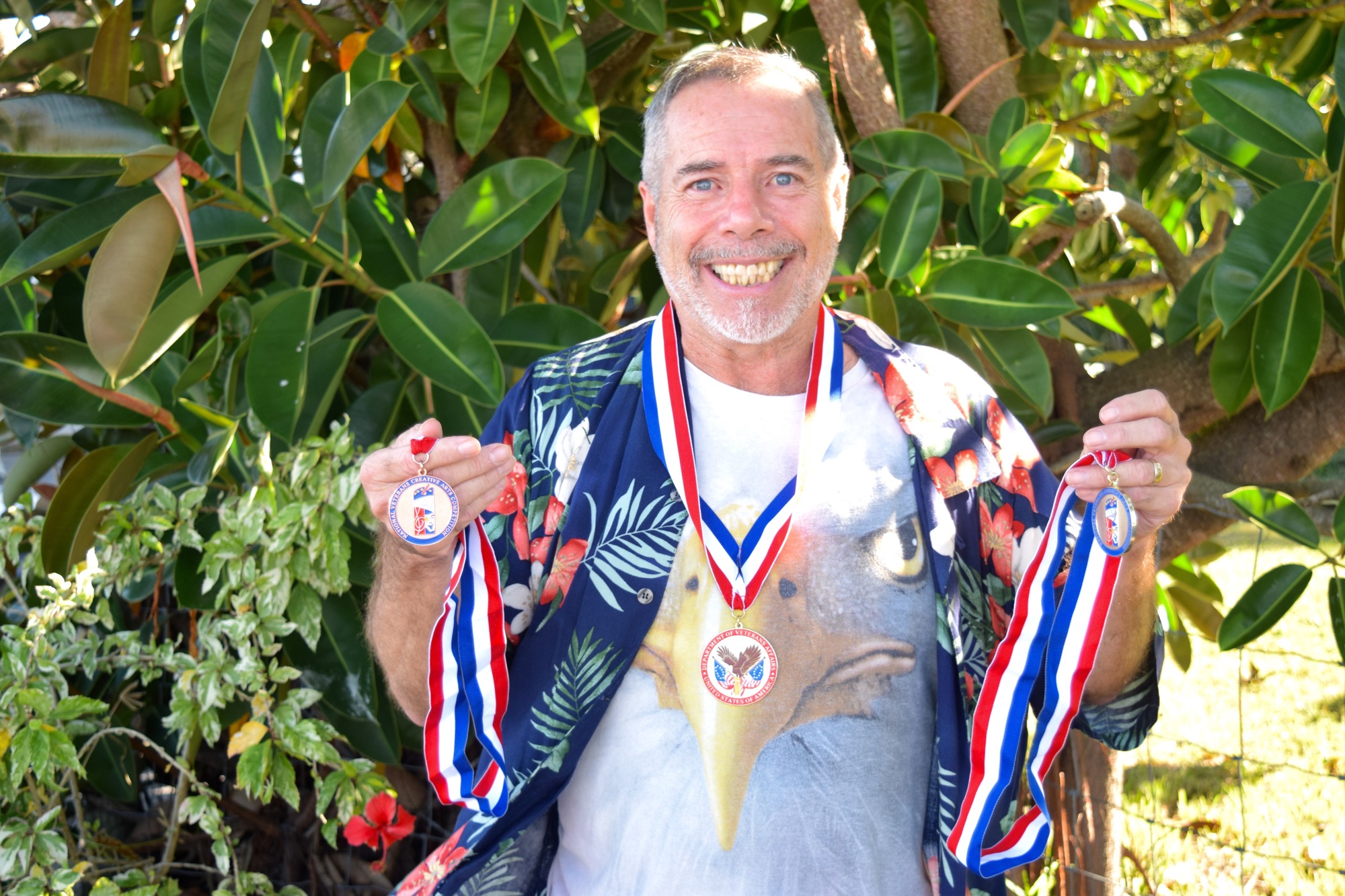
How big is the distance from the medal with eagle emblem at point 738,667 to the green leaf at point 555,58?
1.24 meters

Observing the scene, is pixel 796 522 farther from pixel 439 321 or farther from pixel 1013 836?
pixel 439 321

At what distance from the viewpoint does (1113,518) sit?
56.6 inches

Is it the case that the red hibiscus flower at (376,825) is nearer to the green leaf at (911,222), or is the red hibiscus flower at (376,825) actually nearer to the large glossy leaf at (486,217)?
the large glossy leaf at (486,217)

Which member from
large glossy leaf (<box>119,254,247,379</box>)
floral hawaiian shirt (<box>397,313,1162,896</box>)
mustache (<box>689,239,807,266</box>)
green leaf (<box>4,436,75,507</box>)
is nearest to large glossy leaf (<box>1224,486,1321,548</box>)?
floral hawaiian shirt (<box>397,313,1162,896</box>)

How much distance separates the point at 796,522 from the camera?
175cm

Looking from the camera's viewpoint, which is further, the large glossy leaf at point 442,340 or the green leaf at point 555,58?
the green leaf at point 555,58

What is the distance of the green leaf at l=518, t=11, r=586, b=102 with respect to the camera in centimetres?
235

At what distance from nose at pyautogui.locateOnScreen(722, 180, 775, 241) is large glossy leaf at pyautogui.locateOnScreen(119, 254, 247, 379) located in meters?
0.89

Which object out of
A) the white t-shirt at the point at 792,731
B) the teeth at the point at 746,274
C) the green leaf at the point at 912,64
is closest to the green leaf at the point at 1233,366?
the green leaf at the point at 912,64

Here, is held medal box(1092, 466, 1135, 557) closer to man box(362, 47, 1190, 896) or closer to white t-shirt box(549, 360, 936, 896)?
man box(362, 47, 1190, 896)

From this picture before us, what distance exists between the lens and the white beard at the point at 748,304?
1822 mm

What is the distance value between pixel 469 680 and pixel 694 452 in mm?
504

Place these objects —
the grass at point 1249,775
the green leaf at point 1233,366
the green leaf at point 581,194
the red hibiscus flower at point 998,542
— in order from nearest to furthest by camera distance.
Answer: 1. the red hibiscus flower at point 998,542
2. the green leaf at point 1233,366
3. the green leaf at point 581,194
4. the grass at point 1249,775

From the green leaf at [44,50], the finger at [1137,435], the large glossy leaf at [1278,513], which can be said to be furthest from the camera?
the green leaf at [44,50]
